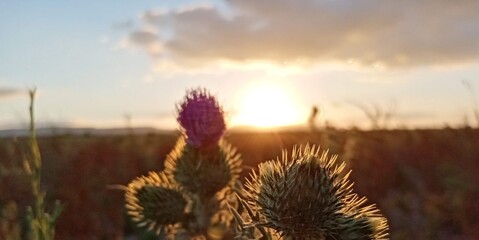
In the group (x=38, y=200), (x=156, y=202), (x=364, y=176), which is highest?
(x=38, y=200)

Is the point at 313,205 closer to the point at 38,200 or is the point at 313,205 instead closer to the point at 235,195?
the point at 235,195

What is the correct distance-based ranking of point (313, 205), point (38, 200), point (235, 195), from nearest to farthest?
point (38, 200) < point (313, 205) < point (235, 195)

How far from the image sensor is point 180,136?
4.65 metres

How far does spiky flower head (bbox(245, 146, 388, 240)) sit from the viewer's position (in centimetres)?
273

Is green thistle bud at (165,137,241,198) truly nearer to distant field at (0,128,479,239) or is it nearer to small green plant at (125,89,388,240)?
small green plant at (125,89,388,240)

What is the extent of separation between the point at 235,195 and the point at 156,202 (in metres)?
0.72

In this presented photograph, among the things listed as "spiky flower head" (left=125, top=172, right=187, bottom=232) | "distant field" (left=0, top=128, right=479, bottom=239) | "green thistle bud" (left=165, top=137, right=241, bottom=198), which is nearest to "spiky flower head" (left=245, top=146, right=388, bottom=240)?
"spiky flower head" (left=125, top=172, right=187, bottom=232)

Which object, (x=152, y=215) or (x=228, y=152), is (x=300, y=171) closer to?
(x=152, y=215)

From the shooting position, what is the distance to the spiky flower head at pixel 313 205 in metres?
2.73

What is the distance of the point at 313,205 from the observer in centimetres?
283

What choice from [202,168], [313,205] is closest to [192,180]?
[202,168]

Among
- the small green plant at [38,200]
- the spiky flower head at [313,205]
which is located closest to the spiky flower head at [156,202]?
the spiky flower head at [313,205]

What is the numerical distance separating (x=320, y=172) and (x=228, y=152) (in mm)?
1870

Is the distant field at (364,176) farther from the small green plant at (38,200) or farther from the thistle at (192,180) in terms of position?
the small green plant at (38,200)
